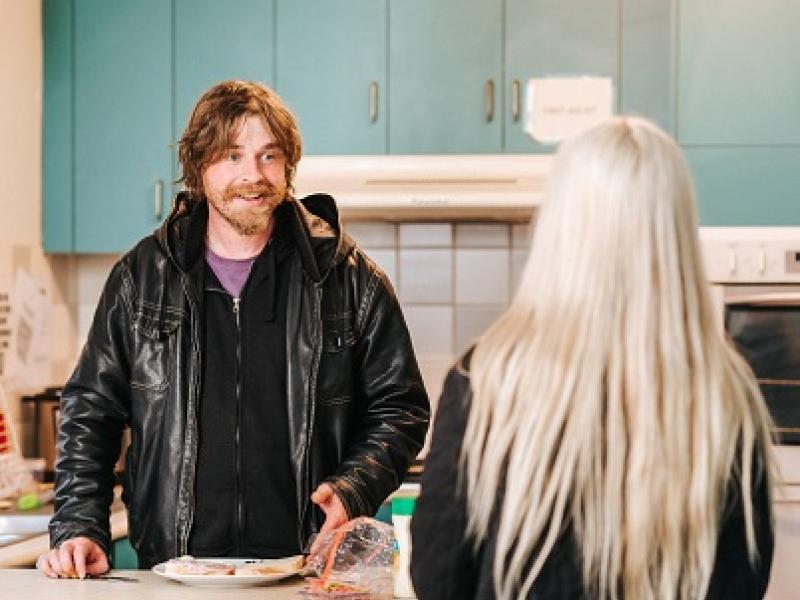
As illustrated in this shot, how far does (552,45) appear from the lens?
12.4 ft

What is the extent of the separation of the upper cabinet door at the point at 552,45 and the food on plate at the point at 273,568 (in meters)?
1.95

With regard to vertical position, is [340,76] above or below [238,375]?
above

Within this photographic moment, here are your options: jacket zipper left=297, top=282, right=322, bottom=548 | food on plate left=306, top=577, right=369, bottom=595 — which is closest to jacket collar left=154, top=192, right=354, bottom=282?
jacket zipper left=297, top=282, right=322, bottom=548

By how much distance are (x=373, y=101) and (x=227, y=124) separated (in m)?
1.45

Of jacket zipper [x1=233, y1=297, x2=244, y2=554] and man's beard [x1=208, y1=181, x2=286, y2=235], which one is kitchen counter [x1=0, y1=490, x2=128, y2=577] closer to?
jacket zipper [x1=233, y1=297, x2=244, y2=554]

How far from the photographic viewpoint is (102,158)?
13.1 feet

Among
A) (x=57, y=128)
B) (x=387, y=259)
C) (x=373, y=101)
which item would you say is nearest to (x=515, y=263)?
(x=387, y=259)

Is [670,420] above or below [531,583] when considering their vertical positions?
above

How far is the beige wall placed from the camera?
12.5ft

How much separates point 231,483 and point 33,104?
6.51ft

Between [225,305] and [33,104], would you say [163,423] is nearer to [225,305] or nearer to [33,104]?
[225,305]

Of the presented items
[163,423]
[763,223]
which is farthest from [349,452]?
[763,223]

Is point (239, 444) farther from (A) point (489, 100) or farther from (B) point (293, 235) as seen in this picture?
(A) point (489, 100)

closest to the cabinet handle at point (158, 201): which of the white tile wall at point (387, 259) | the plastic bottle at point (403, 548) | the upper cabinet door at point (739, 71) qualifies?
the white tile wall at point (387, 259)
